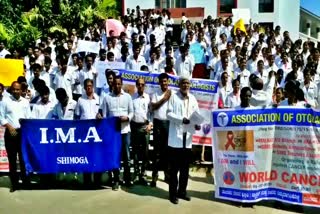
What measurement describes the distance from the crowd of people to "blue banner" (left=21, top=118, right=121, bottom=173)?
18 centimetres

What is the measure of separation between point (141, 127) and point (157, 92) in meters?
0.86

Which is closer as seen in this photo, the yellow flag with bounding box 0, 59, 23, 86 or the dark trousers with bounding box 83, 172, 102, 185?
the dark trousers with bounding box 83, 172, 102, 185

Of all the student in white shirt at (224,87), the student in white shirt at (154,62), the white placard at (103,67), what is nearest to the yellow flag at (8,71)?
the white placard at (103,67)

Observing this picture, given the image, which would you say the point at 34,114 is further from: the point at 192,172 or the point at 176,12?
the point at 176,12

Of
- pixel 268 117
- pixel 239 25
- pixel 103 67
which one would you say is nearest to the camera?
pixel 268 117

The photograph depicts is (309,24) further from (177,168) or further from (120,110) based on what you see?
(177,168)

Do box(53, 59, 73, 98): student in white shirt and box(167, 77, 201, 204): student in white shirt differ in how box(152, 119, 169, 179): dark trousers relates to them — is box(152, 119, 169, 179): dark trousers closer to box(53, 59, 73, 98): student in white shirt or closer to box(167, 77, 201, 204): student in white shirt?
box(167, 77, 201, 204): student in white shirt

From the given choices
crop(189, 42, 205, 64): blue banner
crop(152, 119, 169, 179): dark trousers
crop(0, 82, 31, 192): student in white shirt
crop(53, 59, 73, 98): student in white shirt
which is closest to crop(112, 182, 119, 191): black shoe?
crop(152, 119, 169, 179): dark trousers

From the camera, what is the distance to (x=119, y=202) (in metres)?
8.41

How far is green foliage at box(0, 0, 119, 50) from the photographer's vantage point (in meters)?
21.5

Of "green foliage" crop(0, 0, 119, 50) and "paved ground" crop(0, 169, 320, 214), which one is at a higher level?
"green foliage" crop(0, 0, 119, 50)

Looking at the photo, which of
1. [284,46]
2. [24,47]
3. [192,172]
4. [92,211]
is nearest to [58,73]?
[192,172]

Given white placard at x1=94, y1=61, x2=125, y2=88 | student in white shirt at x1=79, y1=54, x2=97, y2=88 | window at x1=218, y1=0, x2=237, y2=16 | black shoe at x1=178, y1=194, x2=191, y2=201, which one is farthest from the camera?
window at x1=218, y1=0, x2=237, y2=16

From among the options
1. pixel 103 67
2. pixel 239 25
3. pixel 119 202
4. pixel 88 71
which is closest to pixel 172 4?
pixel 239 25
